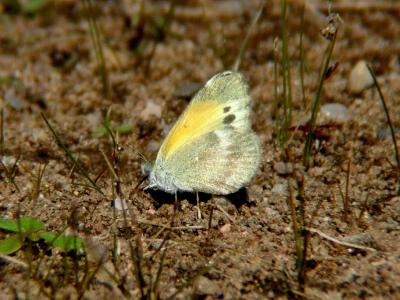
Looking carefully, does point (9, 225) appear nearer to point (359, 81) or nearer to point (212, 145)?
point (212, 145)

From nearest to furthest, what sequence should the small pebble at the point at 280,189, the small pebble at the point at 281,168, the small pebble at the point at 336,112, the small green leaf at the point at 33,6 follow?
the small pebble at the point at 280,189 < the small pebble at the point at 281,168 < the small pebble at the point at 336,112 < the small green leaf at the point at 33,6

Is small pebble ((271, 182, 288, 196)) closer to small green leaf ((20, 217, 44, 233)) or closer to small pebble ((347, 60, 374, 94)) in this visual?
small pebble ((347, 60, 374, 94))

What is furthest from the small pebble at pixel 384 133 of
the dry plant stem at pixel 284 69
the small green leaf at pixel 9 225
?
the small green leaf at pixel 9 225

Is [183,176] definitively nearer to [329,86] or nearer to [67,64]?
[329,86]

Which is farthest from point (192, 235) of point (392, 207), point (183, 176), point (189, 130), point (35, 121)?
point (35, 121)

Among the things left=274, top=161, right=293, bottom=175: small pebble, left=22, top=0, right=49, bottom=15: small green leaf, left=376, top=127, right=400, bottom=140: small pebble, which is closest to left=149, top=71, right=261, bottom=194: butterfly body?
left=274, top=161, right=293, bottom=175: small pebble

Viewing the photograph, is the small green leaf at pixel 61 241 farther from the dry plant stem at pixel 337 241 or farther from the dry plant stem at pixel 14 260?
the dry plant stem at pixel 337 241
